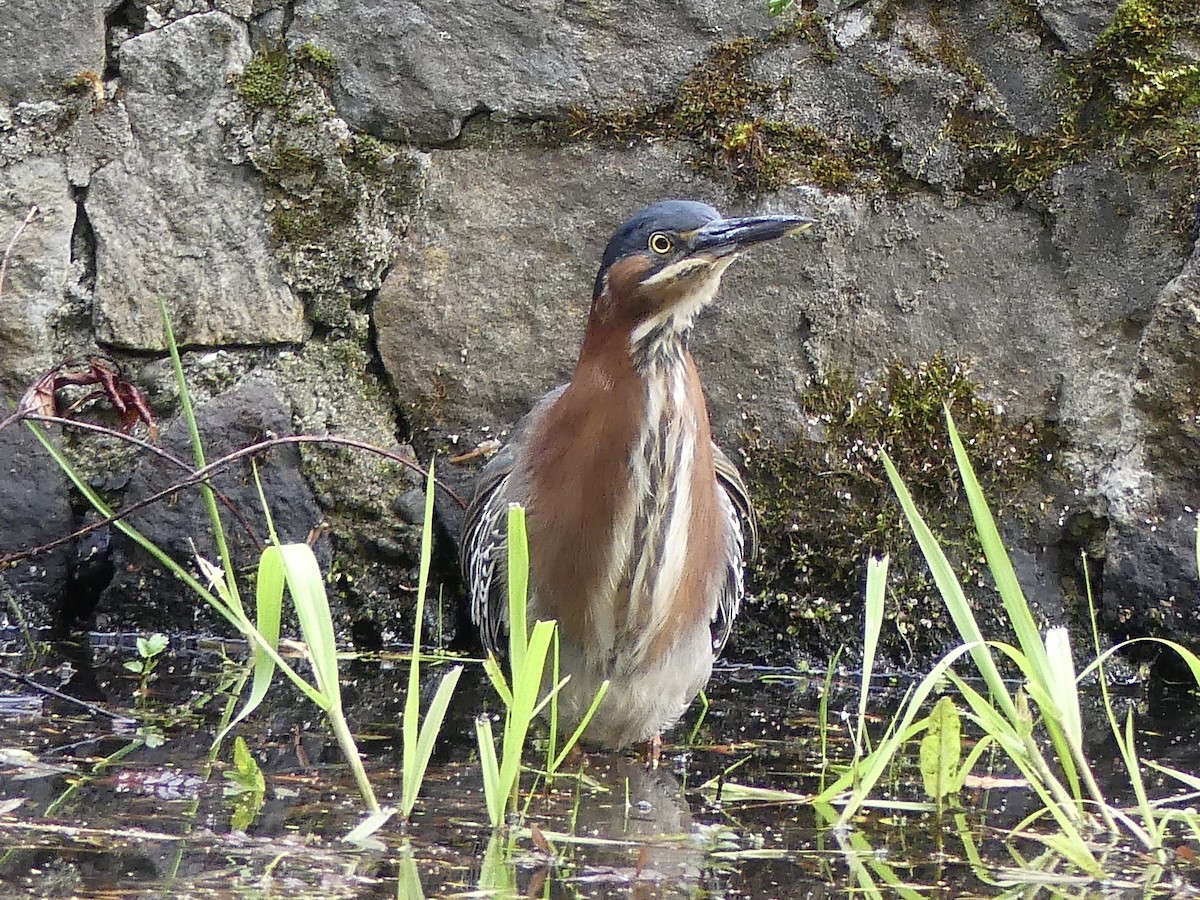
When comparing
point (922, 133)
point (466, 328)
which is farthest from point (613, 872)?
point (922, 133)

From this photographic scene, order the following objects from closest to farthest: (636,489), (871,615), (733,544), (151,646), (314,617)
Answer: (314,617), (871,615), (636,489), (733,544), (151,646)

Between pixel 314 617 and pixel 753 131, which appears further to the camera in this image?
pixel 753 131

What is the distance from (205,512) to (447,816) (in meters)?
2.19

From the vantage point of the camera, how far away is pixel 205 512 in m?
4.64

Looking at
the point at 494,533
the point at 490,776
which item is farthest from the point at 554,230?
the point at 490,776

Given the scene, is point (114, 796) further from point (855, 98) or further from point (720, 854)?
point (855, 98)

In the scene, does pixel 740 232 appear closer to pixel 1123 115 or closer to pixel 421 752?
pixel 421 752

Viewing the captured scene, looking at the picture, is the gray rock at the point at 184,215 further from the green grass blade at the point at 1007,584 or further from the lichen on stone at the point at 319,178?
the green grass blade at the point at 1007,584

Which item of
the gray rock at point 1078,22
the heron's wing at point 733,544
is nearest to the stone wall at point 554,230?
the gray rock at point 1078,22

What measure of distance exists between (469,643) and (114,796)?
215 cm

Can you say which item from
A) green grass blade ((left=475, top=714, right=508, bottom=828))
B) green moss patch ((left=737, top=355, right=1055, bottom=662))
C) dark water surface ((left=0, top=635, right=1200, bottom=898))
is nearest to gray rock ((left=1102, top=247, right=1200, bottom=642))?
green moss patch ((left=737, top=355, right=1055, bottom=662))

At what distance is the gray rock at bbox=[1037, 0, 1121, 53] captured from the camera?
459 cm

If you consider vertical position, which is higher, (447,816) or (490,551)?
(490,551)

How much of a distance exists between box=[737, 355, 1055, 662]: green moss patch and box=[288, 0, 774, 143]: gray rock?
3.87ft
